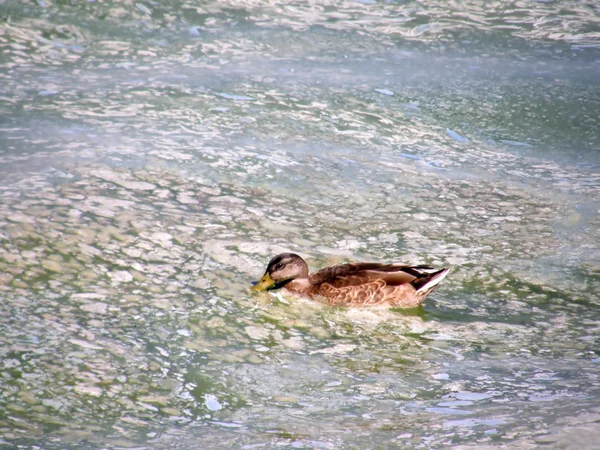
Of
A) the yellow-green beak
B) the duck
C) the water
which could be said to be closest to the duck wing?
the duck

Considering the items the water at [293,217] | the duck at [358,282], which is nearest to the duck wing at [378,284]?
the duck at [358,282]

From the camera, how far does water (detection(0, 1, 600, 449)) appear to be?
3787 mm

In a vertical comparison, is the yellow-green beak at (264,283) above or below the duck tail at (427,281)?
below

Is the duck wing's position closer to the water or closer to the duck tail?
the duck tail

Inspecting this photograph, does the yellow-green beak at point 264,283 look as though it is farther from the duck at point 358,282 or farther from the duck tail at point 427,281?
the duck tail at point 427,281

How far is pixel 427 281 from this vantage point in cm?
479

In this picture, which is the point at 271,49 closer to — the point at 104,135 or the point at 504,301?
the point at 104,135

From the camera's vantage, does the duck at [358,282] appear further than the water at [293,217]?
Yes

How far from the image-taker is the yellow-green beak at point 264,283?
488cm

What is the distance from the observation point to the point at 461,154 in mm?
7164

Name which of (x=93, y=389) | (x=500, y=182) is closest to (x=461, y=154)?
(x=500, y=182)

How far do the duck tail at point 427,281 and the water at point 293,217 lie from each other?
0.17 m

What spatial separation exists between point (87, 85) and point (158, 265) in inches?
136

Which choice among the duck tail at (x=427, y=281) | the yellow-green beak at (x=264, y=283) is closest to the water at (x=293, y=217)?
the yellow-green beak at (x=264, y=283)
